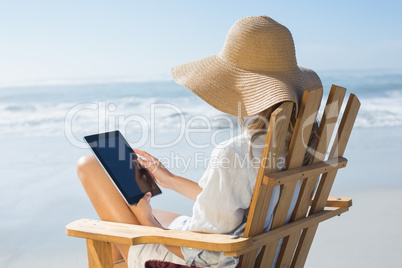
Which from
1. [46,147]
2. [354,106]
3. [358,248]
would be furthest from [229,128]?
[354,106]

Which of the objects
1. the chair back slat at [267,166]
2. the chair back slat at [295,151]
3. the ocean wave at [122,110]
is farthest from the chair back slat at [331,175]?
the ocean wave at [122,110]

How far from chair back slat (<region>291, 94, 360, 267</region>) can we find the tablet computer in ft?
2.04

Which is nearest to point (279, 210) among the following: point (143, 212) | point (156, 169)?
point (143, 212)

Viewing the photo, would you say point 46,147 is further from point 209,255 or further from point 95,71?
point 95,71

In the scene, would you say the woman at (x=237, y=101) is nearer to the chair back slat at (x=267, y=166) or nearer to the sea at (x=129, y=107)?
the chair back slat at (x=267, y=166)

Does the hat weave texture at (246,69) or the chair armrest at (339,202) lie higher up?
the hat weave texture at (246,69)

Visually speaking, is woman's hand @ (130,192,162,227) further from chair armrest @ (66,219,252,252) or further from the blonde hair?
the blonde hair

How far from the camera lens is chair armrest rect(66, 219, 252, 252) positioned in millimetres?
1538

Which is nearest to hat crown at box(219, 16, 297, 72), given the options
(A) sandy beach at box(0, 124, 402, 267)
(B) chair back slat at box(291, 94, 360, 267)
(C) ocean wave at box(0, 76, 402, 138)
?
(B) chair back slat at box(291, 94, 360, 267)

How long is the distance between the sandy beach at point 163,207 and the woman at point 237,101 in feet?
5.18

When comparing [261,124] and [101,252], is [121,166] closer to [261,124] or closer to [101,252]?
[101,252]

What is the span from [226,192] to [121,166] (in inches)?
20.4

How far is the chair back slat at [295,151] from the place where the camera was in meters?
1.58

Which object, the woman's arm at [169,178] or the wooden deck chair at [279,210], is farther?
the woman's arm at [169,178]
